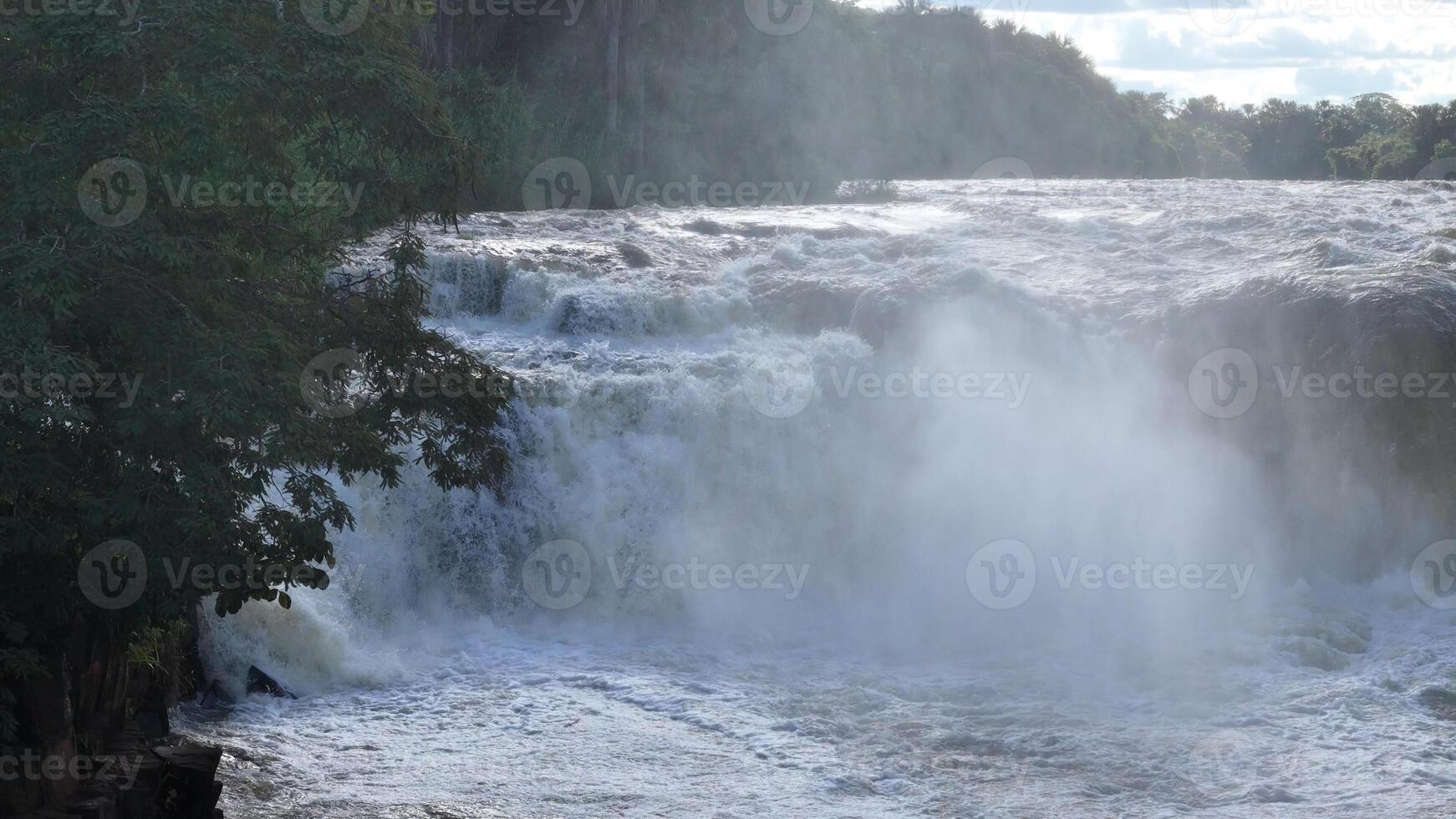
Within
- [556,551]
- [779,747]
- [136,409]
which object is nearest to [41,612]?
[136,409]

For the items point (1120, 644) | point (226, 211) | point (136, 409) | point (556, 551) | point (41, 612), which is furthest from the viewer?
point (556, 551)

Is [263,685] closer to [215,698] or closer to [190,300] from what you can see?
[215,698]

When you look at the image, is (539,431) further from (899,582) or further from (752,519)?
(899,582)

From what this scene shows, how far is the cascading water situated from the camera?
9.07 meters

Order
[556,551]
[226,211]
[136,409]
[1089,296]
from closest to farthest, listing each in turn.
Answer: [136,409] → [226,211] → [556,551] → [1089,296]

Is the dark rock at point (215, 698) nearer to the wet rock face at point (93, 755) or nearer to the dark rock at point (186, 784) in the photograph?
the wet rock face at point (93, 755)

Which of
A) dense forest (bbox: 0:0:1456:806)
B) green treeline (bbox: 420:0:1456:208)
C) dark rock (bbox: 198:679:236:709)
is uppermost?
green treeline (bbox: 420:0:1456:208)

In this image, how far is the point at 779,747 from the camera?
9.41 meters

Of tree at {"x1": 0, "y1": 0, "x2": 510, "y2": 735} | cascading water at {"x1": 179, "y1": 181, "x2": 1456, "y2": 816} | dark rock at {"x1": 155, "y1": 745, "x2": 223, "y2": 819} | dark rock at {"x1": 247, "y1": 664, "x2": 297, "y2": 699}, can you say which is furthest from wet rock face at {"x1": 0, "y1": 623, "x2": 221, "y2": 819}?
dark rock at {"x1": 247, "y1": 664, "x2": 297, "y2": 699}

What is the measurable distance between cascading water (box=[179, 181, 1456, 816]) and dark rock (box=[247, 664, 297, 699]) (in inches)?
9.2

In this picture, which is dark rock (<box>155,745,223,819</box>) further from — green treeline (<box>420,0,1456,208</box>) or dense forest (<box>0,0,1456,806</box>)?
green treeline (<box>420,0,1456,208</box>)

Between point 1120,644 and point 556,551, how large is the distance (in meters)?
5.24

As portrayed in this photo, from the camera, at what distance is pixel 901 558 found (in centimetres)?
1355

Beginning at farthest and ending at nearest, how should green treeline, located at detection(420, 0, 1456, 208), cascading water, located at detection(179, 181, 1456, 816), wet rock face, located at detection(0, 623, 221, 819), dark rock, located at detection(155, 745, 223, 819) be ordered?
green treeline, located at detection(420, 0, 1456, 208) < cascading water, located at detection(179, 181, 1456, 816) < dark rock, located at detection(155, 745, 223, 819) < wet rock face, located at detection(0, 623, 221, 819)
